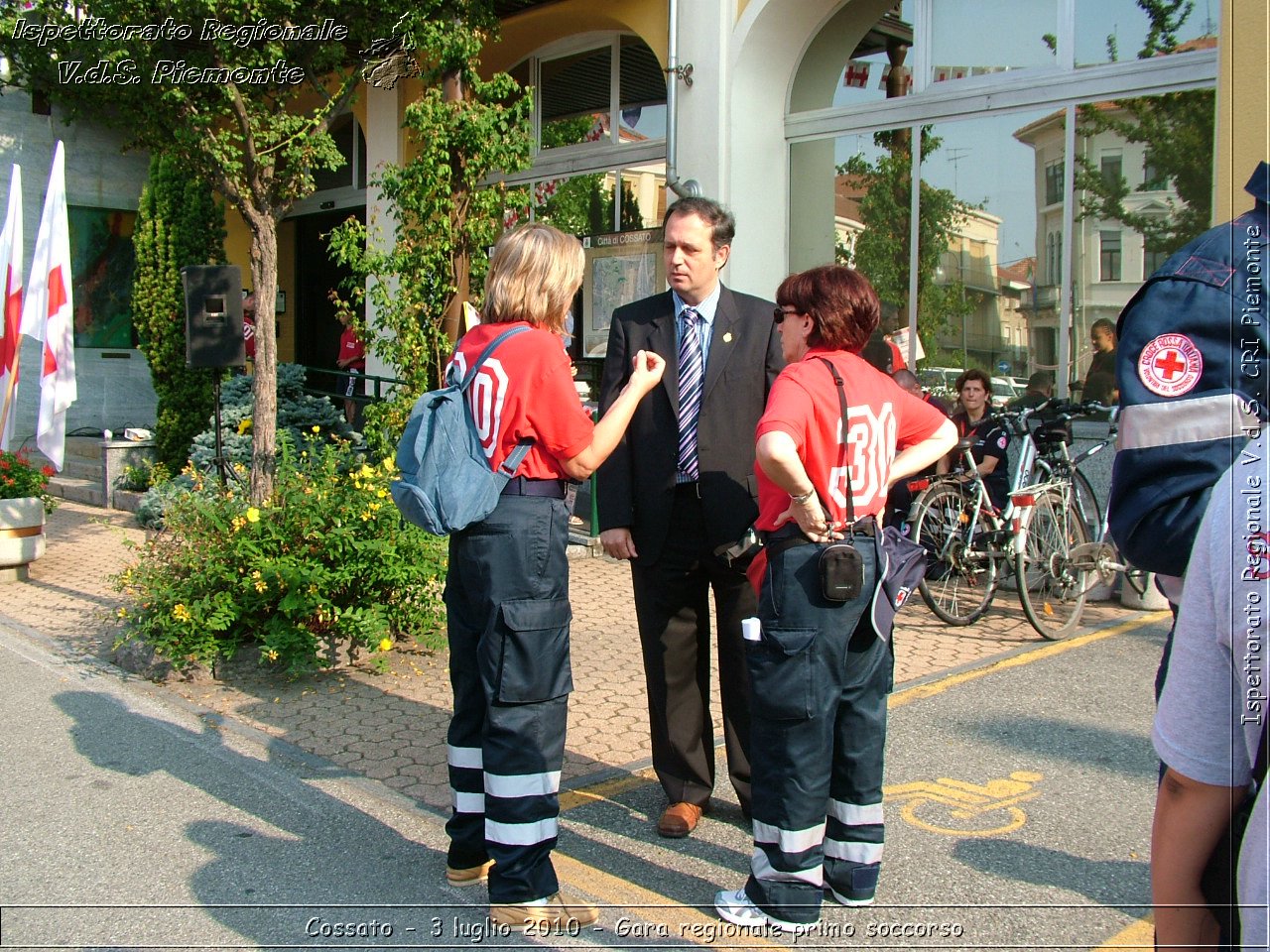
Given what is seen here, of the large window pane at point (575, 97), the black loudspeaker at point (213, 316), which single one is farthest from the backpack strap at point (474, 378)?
the large window pane at point (575, 97)

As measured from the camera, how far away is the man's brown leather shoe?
398 centimetres

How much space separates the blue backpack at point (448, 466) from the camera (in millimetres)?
3184

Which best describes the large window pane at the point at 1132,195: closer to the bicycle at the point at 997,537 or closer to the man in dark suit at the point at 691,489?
the bicycle at the point at 997,537

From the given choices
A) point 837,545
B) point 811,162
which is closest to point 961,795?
point 837,545

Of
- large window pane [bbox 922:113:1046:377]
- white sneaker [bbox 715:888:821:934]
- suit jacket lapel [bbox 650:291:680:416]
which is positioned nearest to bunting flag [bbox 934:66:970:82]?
large window pane [bbox 922:113:1046:377]

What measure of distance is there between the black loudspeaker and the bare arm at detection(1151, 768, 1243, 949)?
737 centimetres

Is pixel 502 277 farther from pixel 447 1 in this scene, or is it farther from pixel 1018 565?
pixel 447 1

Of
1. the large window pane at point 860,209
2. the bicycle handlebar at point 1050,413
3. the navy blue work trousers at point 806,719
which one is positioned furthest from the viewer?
the large window pane at point 860,209

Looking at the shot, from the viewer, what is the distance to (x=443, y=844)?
3.97 meters

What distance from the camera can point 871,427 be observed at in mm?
3260

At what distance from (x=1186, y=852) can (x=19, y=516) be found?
29.8ft

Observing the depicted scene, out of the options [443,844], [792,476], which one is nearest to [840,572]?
[792,476]

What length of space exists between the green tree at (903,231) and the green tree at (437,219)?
10.2 feet

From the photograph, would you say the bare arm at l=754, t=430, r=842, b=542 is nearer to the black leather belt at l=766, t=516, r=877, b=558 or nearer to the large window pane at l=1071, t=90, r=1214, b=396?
the black leather belt at l=766, t=516, r=877, b=558
